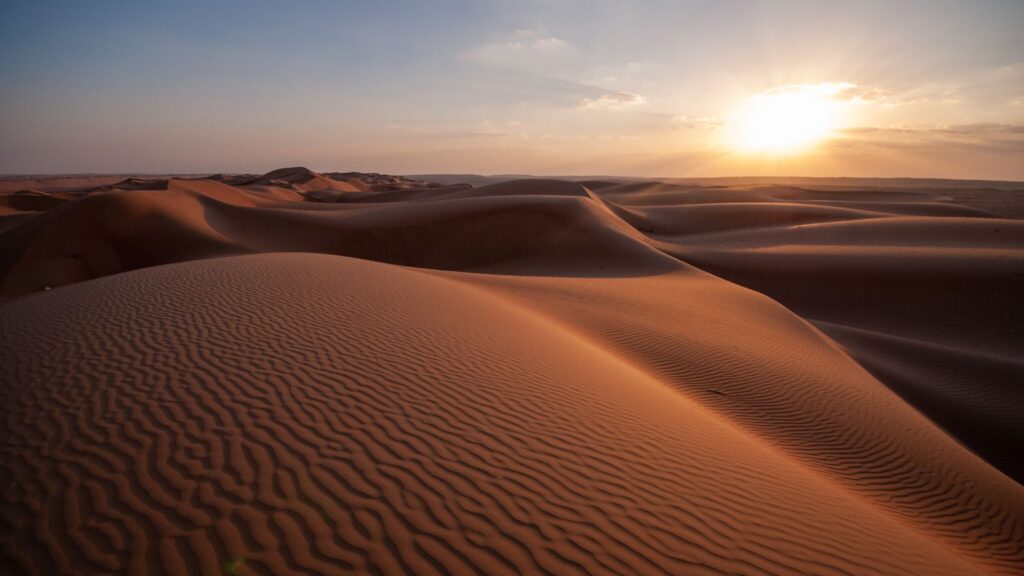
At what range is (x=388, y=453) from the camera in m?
3.14

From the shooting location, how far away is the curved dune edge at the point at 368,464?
241 centimetres

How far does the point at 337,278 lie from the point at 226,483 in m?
5.24

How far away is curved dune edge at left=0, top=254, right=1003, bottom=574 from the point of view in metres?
2.41

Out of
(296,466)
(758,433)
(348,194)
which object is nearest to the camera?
(296,466)

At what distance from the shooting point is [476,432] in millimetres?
3590

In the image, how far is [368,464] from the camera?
3.00 meters

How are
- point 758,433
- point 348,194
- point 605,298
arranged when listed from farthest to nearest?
point 348,194, point 605,298, point 758,433

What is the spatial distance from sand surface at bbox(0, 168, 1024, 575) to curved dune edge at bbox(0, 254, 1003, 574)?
2 centimetres

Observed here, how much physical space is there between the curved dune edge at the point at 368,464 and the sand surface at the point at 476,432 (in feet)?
0.06

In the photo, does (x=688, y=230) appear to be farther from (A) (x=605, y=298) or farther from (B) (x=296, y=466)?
(B) (x=296, y=466)

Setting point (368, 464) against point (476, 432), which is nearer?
point (368, 464)

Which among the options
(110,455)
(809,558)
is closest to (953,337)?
(809,558)

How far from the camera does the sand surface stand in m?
Answer: 2.49

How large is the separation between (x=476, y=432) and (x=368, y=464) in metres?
0.85
